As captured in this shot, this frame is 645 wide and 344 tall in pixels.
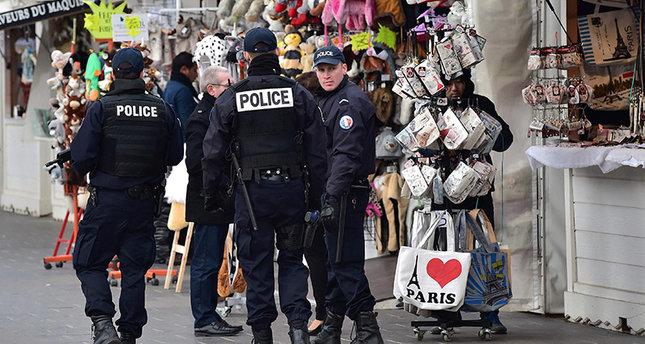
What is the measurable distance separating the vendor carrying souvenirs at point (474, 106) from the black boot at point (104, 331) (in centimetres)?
235

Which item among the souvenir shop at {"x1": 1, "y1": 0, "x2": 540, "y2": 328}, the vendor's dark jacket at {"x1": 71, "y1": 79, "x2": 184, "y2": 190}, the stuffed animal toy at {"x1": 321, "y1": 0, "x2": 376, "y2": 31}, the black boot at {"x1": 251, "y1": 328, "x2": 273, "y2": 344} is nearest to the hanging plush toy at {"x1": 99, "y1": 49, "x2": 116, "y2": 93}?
the souvenir shop at {"x1": 1, "y1": 0, "x2": 540, "y2": 328}

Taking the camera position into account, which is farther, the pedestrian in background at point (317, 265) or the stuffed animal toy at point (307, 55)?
the stuffed animal toy at point (307, 55)

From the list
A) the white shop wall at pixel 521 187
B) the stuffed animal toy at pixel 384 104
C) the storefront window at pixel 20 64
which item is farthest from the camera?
the storefront window at pixel 20 64

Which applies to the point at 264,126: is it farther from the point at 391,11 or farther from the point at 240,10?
the point at 240,10

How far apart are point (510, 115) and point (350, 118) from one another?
2200 millimetres

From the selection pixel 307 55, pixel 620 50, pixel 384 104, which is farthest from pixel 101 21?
pixel 620 50

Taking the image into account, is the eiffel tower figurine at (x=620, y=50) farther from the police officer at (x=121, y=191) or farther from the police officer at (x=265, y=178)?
the police officer at (x=121, y=191)

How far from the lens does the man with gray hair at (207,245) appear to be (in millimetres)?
11039

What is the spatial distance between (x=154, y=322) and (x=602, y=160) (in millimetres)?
3770

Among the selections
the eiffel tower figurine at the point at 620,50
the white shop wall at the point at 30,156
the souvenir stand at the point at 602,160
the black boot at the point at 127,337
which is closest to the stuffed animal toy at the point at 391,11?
the souvenir stand at the point at 602,160

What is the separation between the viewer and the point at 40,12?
20438mm

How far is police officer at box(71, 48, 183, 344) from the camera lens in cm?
986

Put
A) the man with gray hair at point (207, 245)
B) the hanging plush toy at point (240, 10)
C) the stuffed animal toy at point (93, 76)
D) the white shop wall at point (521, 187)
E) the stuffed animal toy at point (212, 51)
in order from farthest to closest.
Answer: the hanging plush toy at point (240, 10) → the stuffed animal toy at point (93, 76) → the stuffed animal toy at point (212, 51) → the white shop wall at point (521, 187) → the man with gray hair at point (207, 245)

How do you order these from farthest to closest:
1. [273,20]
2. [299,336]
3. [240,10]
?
[240,10], [273,20], [299,336]
